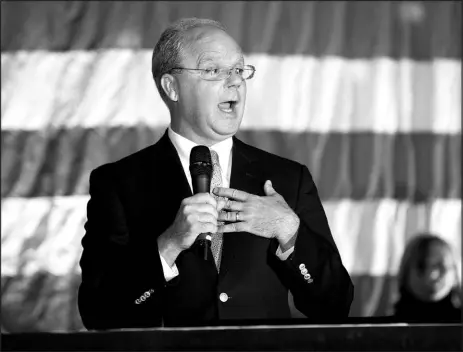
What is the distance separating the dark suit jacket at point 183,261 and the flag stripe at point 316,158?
25 cm

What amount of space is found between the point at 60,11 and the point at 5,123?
1.30 ft

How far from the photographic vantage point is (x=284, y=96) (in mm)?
2469

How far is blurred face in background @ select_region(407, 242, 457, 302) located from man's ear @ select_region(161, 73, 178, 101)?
0.78m

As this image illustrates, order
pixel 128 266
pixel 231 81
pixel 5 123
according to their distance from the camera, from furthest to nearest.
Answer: pixel 5 123 → pixel 231 81 → pixel 128 266

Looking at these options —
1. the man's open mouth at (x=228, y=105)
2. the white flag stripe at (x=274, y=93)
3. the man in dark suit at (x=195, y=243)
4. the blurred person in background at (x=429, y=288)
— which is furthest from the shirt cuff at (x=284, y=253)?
the white flag stripe at (x=274, y=93)

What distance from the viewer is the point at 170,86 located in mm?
2098

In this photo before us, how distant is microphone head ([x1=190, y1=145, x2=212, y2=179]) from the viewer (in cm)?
167

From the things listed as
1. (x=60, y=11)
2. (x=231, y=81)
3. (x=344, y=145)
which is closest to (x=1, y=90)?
(x=60, y=11)

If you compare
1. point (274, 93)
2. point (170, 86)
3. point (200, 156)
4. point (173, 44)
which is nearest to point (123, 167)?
point (170, 86)

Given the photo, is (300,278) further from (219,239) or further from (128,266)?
(128,266)

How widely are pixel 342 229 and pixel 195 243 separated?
2.41 ft

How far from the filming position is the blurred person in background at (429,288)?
6.12ft

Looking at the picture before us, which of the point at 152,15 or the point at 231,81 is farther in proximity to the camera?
the point at 152,15

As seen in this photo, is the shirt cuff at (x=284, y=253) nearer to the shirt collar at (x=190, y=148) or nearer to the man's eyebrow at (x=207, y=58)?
the shirt collar at (x=190, y=148)
